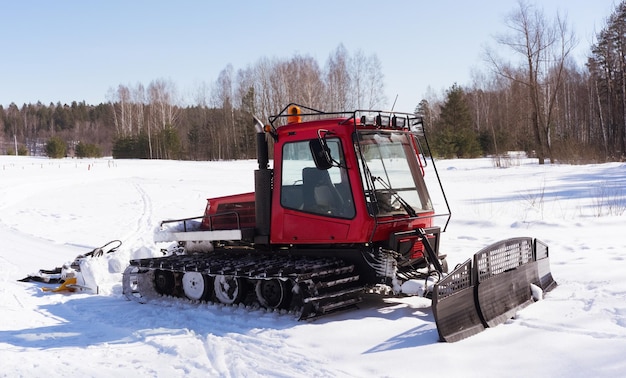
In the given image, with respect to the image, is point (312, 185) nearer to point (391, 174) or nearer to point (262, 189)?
point (262, 189)

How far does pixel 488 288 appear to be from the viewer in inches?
245

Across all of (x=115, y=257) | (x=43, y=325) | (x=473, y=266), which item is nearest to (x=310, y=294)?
(x=473, y=266)

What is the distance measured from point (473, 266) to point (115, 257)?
19.9 ft

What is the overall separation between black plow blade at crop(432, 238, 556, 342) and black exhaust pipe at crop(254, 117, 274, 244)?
2.66m

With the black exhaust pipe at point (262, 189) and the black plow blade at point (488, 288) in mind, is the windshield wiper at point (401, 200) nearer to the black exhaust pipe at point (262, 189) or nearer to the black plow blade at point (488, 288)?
the black plow blade at point (488, 288)

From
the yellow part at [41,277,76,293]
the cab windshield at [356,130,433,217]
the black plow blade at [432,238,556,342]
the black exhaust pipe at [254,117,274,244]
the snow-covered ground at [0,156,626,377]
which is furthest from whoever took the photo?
the yellow part at [41,277,76,293]

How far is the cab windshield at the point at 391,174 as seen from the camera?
676cm

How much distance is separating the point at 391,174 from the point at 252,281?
2201mm

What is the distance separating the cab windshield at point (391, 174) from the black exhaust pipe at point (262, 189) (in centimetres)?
134

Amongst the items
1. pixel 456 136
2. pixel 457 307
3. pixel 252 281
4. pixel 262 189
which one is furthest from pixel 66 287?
pixel 456 136

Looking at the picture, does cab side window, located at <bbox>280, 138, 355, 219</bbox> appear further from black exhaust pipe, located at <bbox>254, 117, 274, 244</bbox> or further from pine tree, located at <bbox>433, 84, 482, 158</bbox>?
pine tree, located at <bbox>433, 84, 482, 158</bbox>

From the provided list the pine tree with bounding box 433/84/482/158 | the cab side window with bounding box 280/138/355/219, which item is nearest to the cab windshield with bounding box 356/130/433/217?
the cab side window with bounding box 280/138/355/219

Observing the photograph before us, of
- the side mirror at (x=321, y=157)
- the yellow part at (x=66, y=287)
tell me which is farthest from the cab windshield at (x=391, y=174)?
the yellow part at (x=66, y=287)

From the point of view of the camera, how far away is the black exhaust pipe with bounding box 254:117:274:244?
7488mm
